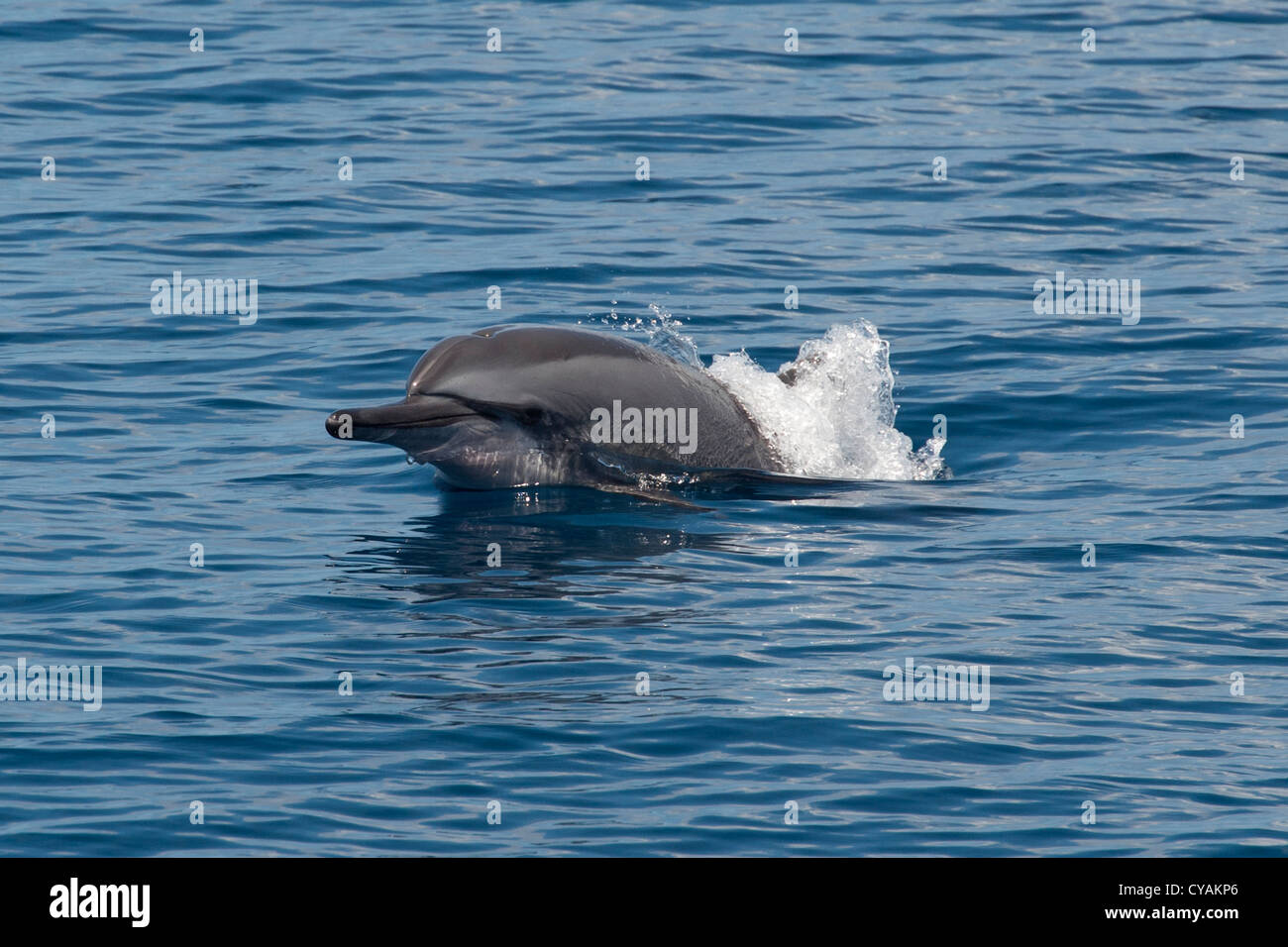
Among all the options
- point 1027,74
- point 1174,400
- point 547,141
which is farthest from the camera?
point 1027,74

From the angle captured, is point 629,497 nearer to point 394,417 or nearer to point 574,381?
point 574,381

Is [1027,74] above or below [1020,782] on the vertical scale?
above

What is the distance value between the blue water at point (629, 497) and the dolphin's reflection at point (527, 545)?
0.17 feet

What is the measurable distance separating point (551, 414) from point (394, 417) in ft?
3.63

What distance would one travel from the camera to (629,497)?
13.2 meters

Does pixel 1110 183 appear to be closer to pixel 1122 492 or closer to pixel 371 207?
pixel 371 207

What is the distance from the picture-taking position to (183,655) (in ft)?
34.3

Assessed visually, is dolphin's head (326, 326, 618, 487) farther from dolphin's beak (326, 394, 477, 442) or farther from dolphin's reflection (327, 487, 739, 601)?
dolphin's reflection (327, 487, 739, 601)

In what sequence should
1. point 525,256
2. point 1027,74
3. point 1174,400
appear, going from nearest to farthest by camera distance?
point 1174,400
point 525,256
point 1027,74

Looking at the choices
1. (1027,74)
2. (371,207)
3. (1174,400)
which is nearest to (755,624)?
(1174,400)

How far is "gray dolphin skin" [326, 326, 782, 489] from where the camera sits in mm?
12641

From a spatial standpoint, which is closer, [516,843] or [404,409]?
[516,843]

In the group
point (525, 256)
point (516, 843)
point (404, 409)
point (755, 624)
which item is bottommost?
point (516, 843)

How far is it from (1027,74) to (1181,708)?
20.0 m
